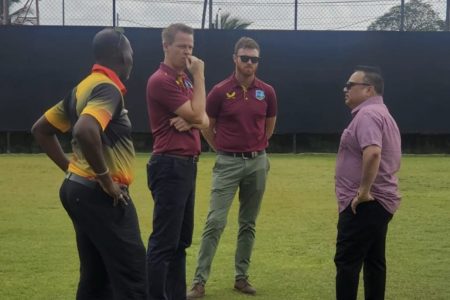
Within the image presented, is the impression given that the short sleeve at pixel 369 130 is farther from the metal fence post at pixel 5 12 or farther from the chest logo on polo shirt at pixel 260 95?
the metal fence post at pixel 5 12

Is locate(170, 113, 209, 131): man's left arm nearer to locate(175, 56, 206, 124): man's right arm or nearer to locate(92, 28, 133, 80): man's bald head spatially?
locate(175, 56, 206, 124): man's right arm

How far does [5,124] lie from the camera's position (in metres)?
15.2

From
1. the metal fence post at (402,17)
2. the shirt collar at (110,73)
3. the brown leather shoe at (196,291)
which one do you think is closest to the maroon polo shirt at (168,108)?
the shirt collar at (110,73)

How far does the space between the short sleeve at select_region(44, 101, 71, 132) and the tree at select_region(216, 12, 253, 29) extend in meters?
11.5

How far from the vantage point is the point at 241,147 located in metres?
5.04

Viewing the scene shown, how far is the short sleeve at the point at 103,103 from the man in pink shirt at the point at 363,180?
1531mm

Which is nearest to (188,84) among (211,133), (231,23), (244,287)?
(211,133)

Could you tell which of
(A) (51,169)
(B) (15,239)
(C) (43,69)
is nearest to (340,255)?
(B) (15,239)

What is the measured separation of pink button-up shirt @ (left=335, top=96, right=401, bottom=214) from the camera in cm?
405

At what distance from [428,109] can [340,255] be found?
1215 cm

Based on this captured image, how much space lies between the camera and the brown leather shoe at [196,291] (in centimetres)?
475

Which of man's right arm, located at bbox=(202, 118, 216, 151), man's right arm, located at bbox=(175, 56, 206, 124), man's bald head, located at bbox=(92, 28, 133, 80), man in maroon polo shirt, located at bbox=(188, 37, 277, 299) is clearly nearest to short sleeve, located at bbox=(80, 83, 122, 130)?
man's bald head, located at bbox=(92, 28, 133, 80)

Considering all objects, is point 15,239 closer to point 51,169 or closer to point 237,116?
point 237,116

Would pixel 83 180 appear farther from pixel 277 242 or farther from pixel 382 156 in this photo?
pixel 277 242
